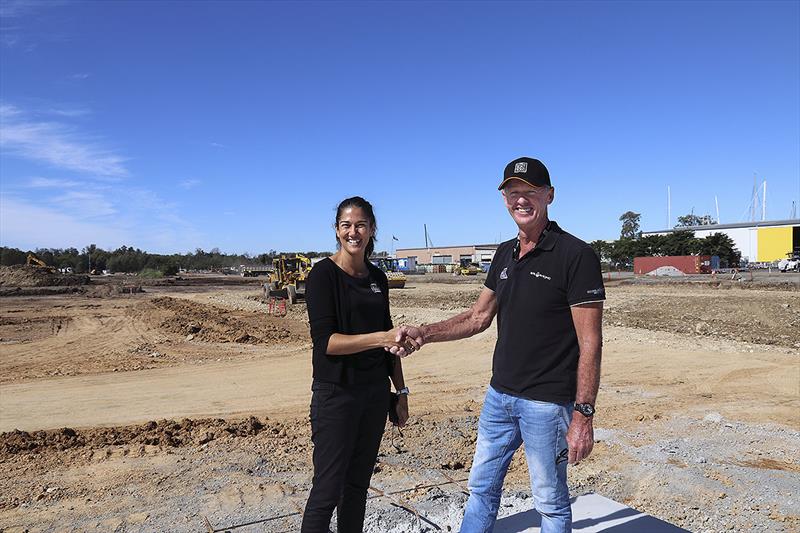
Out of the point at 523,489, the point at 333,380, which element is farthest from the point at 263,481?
the point at 333,380

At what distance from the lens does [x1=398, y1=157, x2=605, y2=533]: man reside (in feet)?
8.79

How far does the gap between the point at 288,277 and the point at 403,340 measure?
2545 centimetres

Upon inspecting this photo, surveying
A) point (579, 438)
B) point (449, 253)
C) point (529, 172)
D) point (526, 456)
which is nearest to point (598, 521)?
point (526, 456)

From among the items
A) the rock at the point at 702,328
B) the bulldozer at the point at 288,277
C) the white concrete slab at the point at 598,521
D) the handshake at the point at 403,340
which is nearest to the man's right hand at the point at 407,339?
the handshake at the point at 403,340

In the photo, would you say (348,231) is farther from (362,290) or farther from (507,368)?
(507,368)

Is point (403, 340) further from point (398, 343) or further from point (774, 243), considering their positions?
point (774, 243)

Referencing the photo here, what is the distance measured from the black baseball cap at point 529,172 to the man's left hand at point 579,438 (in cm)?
111

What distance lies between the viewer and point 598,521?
3.99m

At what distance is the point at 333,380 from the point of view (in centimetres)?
293

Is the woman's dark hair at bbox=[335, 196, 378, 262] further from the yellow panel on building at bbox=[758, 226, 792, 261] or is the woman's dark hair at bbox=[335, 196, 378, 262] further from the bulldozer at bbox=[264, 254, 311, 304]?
the yellow panel on building at bbox=[758, 226, 792, 261]

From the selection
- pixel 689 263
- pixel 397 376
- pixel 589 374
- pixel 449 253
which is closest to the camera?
pixel 589 374

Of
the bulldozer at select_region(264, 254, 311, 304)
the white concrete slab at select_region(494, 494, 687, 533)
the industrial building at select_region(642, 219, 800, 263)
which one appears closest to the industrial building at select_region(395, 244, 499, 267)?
the industrial building at select_region(642, 219, 800, 263)

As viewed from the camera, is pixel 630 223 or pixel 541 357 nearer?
pixel 541 357

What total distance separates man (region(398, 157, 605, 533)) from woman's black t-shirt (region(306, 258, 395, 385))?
22cm
